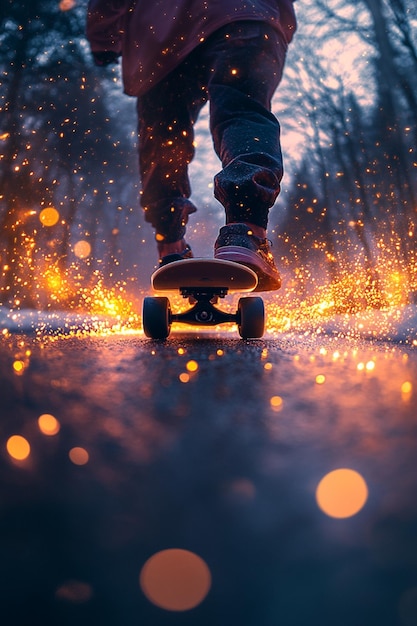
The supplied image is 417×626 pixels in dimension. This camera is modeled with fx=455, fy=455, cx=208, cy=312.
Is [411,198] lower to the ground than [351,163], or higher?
lower

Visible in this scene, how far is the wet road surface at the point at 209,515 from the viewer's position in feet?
0.71

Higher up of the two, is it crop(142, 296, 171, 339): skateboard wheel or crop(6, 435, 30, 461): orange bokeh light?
crop(142, 296, 171, 339): skateboard wheel

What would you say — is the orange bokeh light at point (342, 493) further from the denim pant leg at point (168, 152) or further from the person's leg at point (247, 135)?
the denim pant leg at point (168, 152)

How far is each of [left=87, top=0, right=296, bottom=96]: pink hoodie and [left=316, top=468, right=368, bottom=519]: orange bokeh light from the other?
2118 millimetres

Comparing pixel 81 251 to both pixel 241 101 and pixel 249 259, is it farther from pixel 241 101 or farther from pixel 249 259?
pixel 249 259

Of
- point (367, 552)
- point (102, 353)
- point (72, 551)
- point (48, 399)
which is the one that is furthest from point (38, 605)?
point (102, 353)

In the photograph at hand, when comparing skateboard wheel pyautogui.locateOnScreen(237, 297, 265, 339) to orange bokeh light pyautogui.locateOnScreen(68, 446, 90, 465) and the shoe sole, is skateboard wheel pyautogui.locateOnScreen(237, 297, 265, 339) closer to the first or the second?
the shoe sole

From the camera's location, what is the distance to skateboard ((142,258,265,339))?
161 centimetres

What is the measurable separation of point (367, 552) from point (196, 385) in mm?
446

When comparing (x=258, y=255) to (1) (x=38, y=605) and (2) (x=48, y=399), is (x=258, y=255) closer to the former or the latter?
(2) (x=48, y=399)

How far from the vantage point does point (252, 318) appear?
1.81 metres

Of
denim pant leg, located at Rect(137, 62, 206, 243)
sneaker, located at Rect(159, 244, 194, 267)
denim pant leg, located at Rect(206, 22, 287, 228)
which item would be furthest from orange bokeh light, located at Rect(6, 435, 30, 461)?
denim pant leg, located at Rect(137, 62, 206, 243)

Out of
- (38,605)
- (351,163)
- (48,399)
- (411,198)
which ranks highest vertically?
(351,163)

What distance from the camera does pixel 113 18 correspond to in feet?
8.18
